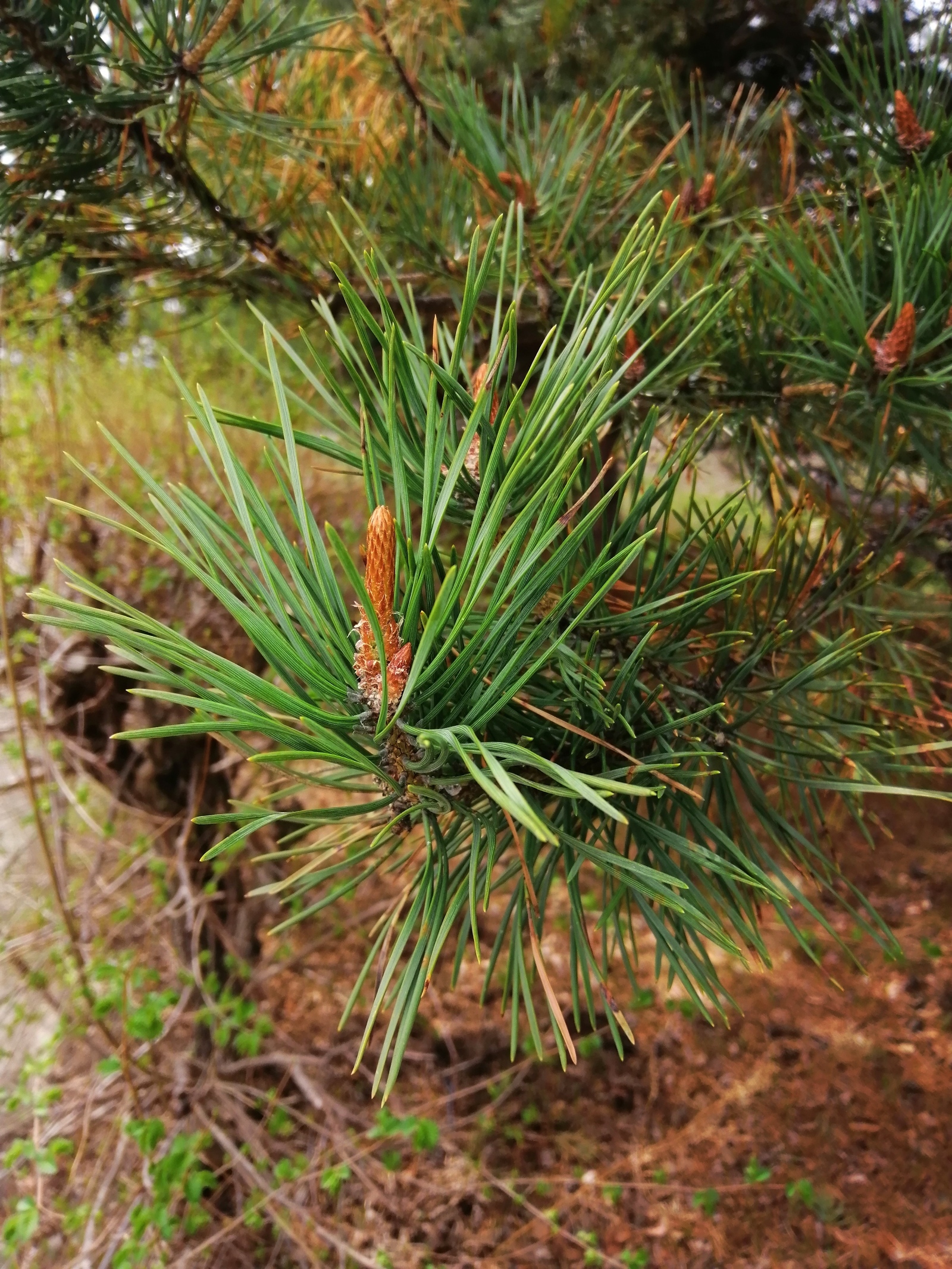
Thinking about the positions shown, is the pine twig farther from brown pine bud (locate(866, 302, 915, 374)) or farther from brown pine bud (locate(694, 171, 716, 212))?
brown pine bud (locate(866, 302, 915, 374))

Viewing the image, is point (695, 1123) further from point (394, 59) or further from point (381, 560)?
point (394, 59)

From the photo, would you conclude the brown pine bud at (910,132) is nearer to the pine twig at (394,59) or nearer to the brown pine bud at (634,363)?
the brown pine bud at (634,363)

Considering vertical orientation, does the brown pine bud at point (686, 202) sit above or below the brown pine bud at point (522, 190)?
below

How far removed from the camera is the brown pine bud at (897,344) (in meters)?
0.47

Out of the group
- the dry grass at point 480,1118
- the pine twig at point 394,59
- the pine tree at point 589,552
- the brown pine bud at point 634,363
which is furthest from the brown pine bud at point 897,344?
the dry grass at point 480,1118

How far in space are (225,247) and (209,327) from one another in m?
0.99

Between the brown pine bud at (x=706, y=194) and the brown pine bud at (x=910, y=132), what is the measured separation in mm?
148

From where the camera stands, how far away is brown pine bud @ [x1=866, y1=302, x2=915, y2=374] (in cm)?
47

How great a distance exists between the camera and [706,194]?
671 mm

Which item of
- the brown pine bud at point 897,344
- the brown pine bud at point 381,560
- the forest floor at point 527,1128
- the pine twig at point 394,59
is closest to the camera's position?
the brown pine bud at point 381,560

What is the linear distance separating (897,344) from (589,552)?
276 mm

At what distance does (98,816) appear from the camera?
4.62ft

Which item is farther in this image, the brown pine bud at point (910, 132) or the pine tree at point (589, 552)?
the brown pine bud at point (910, 132)

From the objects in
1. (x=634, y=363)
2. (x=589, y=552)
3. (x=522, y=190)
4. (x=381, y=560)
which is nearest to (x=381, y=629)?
(x=381, y=560)
